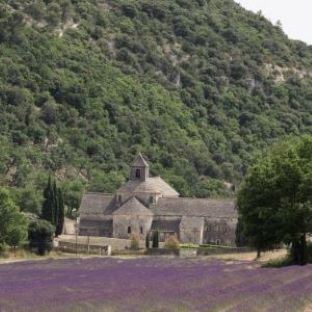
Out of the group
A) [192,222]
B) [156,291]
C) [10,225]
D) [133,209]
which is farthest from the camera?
[133,209]

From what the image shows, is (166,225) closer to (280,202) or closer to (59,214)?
(59,214)

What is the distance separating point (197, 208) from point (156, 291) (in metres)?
89.5

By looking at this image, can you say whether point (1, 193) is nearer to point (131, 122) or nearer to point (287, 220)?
point (287, 220)

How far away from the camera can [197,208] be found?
126 metres

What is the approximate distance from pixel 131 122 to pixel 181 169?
1640cm

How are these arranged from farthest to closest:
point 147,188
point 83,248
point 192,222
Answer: point 147,188
point 192,222
point 83,248

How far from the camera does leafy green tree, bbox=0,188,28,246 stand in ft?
284

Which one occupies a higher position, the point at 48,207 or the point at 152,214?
the point at 48,207

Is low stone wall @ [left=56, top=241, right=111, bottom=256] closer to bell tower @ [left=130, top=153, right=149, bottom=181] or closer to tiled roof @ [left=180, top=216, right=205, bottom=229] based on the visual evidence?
tiled roof @ [left=180, top=216, right=205, bottom=229]

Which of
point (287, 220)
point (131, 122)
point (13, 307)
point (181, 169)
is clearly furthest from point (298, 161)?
point (131, 122)

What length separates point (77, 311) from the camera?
29.4m

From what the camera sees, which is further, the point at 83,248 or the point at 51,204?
the point at 51,204

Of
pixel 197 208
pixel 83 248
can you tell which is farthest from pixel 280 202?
pixel 197 208

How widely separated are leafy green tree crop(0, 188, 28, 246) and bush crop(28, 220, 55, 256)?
4.24 m
